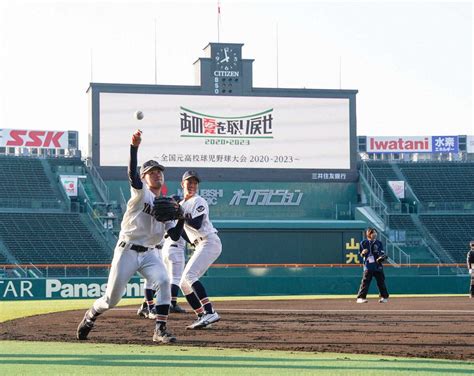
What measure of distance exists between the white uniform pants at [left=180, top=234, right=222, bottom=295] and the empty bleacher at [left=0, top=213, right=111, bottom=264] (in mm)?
29808

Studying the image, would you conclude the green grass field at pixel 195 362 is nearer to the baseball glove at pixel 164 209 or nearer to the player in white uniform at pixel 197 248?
the baseball glove at pixel 164 209

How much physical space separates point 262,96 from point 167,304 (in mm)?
39880

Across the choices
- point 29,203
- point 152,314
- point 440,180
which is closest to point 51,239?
point 29,203

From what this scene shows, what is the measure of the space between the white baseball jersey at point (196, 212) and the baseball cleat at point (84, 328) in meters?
2.63

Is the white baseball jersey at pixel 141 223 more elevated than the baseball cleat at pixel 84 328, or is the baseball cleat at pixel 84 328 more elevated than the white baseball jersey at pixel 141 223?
the white baseball jersey at pixel 141 223

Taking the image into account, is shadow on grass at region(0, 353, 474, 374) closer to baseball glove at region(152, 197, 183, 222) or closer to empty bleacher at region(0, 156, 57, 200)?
baseball glove at region(152, 197, 183, 222)

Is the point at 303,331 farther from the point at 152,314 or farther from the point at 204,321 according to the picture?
the point at 152,314

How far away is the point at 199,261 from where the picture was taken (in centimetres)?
1439

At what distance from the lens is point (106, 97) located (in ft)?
159

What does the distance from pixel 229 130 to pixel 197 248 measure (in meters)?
36.4

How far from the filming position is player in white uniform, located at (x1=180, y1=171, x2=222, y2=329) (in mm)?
14086

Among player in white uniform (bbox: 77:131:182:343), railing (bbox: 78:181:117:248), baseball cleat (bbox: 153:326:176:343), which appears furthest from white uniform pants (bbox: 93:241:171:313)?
railing (bbox: 78:181:117:248)

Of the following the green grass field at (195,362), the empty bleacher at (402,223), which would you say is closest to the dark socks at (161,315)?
the green grass field at (195,362)

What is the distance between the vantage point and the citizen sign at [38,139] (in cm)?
5250
